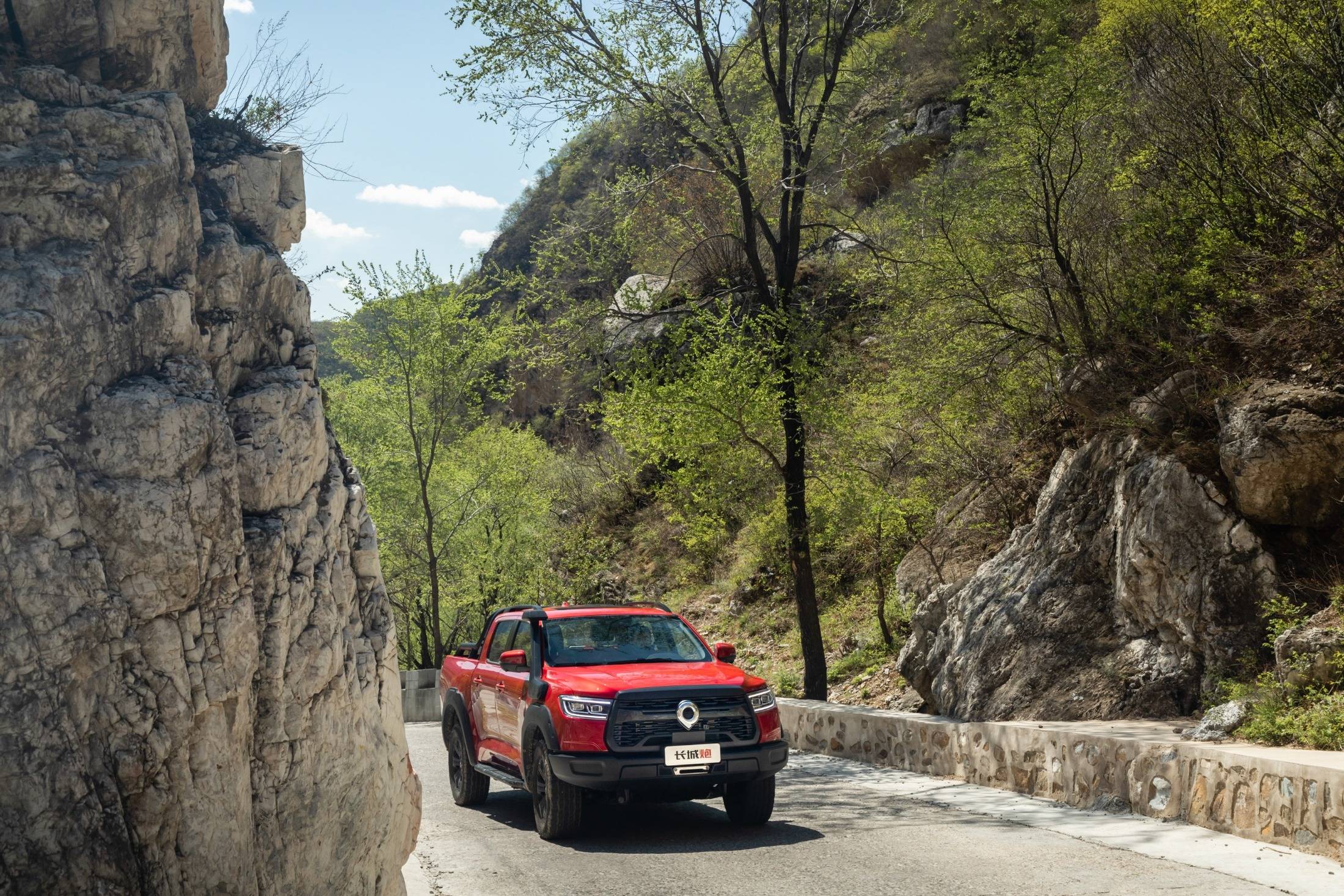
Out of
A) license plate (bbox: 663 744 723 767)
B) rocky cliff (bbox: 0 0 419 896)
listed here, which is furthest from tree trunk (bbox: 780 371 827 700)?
rocky cliff (bbox: 0 0 419 896)

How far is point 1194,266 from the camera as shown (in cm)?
1278

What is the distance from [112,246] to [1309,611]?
33.4ft

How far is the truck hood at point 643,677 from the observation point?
9734 millimetres

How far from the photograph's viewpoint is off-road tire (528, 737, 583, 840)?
9.54 m

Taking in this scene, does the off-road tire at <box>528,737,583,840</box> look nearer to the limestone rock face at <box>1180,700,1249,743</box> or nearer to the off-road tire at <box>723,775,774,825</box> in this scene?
the off-road tire at <box>723,775,774,825</box>

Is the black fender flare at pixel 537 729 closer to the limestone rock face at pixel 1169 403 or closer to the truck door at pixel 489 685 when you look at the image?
the truck door at pixel 489 685

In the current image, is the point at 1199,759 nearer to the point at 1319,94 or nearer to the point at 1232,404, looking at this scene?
the point at 1232,404

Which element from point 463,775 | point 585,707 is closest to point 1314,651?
point 585,707

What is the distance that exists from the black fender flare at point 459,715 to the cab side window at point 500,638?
588mm

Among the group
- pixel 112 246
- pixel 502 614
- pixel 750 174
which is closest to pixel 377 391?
pixel 750 174

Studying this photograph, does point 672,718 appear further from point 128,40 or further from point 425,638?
point 425,638

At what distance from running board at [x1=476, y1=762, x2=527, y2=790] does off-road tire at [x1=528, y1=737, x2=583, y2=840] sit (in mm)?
514

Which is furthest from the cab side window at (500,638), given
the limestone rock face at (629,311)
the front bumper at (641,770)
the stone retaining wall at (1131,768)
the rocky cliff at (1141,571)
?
the limestone rock face at (629,311)

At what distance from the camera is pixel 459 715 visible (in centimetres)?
1222
